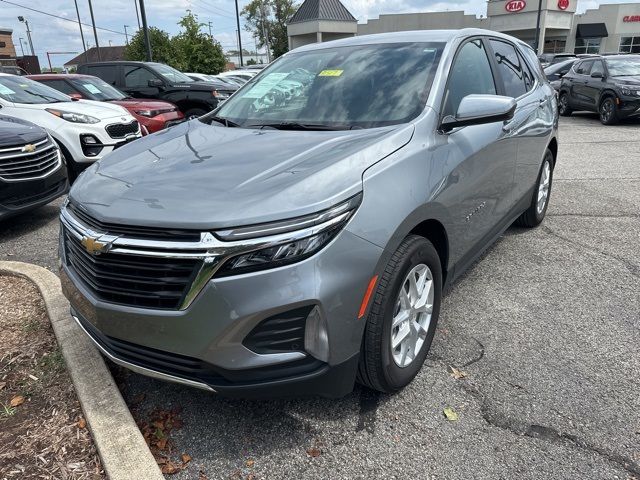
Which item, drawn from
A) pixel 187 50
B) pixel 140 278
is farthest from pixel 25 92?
pixel 187 50

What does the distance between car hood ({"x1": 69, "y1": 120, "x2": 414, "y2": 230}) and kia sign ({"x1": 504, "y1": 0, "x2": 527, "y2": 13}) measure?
47.1m

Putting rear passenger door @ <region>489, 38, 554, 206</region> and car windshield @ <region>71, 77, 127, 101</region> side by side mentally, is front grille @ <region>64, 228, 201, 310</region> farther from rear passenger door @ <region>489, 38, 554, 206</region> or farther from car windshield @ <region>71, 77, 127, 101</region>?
car windshield @ <region>71, 77, 127, 101</region>

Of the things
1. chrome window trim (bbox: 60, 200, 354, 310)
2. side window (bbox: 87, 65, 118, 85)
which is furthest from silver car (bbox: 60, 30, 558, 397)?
side window (bbox: 87, 65, 118, 85)

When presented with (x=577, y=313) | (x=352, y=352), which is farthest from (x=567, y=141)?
(x=352, y=352)

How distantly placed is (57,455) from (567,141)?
1131 centimetres

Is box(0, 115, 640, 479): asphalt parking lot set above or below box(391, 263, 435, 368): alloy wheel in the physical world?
below

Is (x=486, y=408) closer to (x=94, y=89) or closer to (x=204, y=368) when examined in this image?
(x=204, y=368)

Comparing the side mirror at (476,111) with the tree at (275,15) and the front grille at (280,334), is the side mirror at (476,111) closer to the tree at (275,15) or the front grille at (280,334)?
the front grille at (280,334)

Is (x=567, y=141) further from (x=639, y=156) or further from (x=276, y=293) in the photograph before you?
(x=276, y=293)

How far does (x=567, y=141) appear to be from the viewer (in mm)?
11016

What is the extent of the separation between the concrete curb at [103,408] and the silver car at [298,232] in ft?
1.06

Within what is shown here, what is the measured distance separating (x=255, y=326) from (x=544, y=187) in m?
4.15

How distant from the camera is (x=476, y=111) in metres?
2.85

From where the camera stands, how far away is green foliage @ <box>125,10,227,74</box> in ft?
82.0
